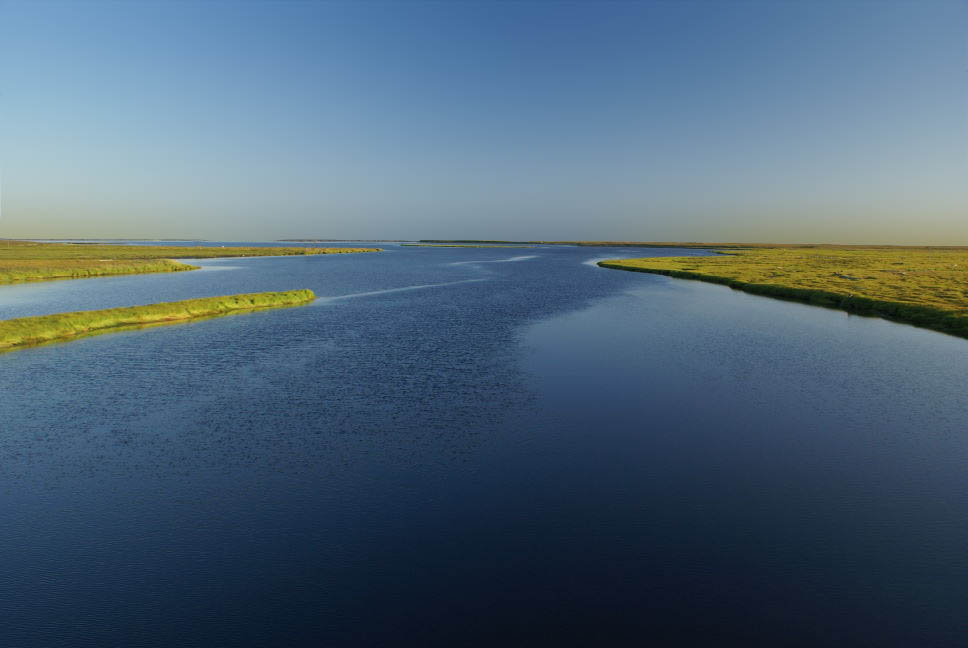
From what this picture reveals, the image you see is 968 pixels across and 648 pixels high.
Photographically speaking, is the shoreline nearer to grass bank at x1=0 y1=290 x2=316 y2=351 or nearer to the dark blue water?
the dark blue water

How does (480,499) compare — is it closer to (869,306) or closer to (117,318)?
(117,318)

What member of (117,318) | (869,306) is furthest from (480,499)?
(869,306)

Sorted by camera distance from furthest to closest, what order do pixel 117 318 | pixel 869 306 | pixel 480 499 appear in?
pixel 869 306, pixel 117 318, pixel 480 499

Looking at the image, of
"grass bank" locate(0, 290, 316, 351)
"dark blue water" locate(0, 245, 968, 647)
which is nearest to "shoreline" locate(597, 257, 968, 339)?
"dark blue water" locate(0, 245, 968, 647)

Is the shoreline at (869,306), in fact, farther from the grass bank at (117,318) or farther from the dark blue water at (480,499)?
the grass bank at (117,318)

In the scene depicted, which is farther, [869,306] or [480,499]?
[869,306]

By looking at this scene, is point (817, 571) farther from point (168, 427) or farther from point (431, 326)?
point (431, 326)

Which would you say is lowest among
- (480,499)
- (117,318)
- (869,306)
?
(480,499)
